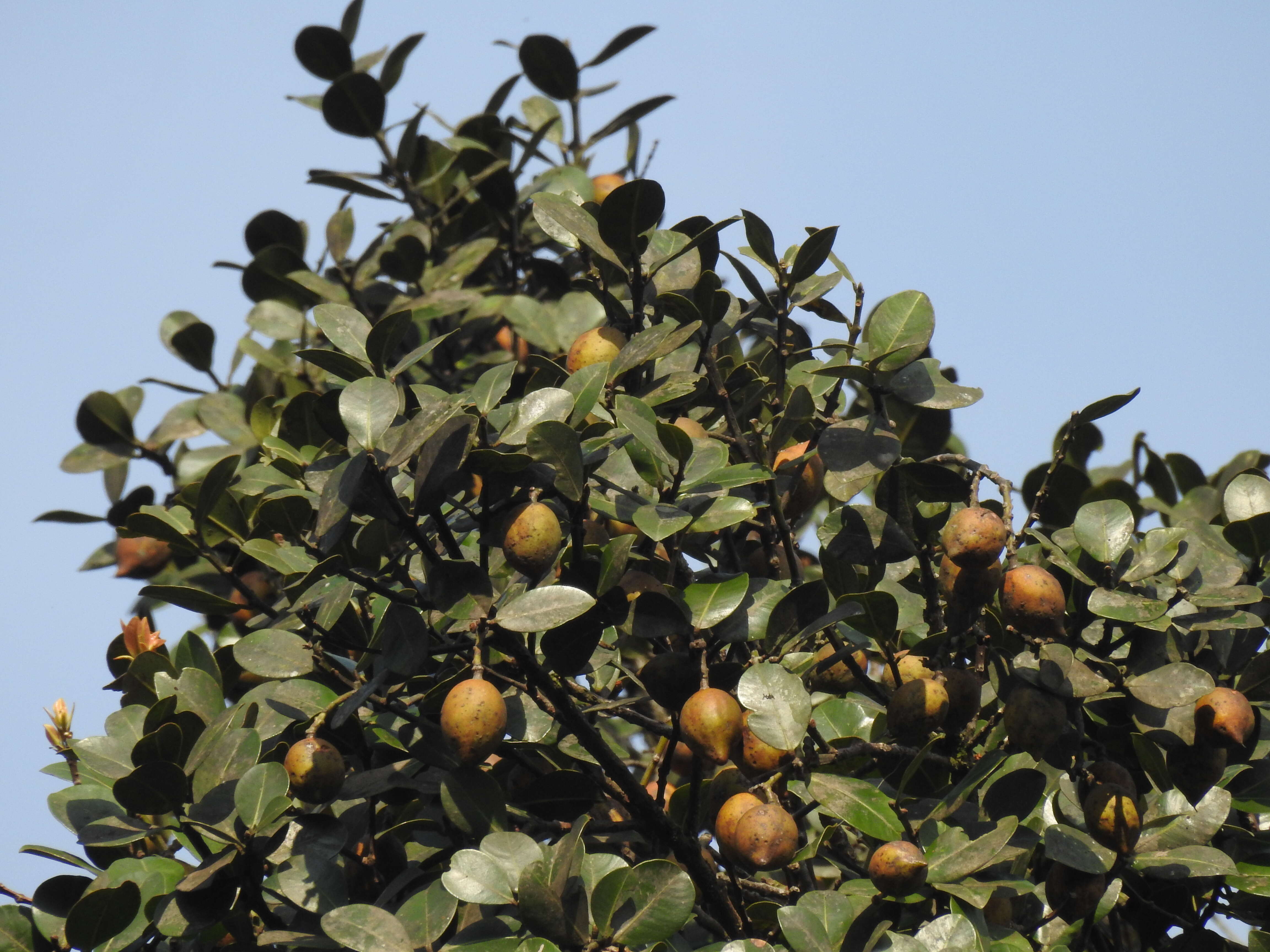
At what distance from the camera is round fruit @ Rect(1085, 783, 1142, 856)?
1.30 meters

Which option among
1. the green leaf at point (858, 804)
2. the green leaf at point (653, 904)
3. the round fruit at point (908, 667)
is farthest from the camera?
the round fruit at point (908, 667)

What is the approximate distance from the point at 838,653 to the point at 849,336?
42 centimetres

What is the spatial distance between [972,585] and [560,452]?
1.74 feet

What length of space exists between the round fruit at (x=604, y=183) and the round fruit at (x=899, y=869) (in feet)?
6.10

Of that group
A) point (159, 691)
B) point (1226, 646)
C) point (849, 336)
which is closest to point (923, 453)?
point (849, 336)

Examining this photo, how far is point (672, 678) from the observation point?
1.30 m

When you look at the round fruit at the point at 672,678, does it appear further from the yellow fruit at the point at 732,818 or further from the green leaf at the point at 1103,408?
the green leaf at the point at 1103,408

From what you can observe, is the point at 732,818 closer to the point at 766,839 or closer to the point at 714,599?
the point at 766,839

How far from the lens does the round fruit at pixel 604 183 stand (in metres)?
2.78

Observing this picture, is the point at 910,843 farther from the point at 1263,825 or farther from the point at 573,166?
the point at 573,166

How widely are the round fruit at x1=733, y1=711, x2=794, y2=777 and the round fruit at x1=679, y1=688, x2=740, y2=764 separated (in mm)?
45

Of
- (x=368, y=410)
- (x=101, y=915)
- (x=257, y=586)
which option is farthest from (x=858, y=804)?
(x=257, y=586)

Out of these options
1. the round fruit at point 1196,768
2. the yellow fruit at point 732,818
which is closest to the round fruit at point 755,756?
the yellow fruit at point 732,818

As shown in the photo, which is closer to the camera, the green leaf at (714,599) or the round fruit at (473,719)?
the round fruit at (473,719)
